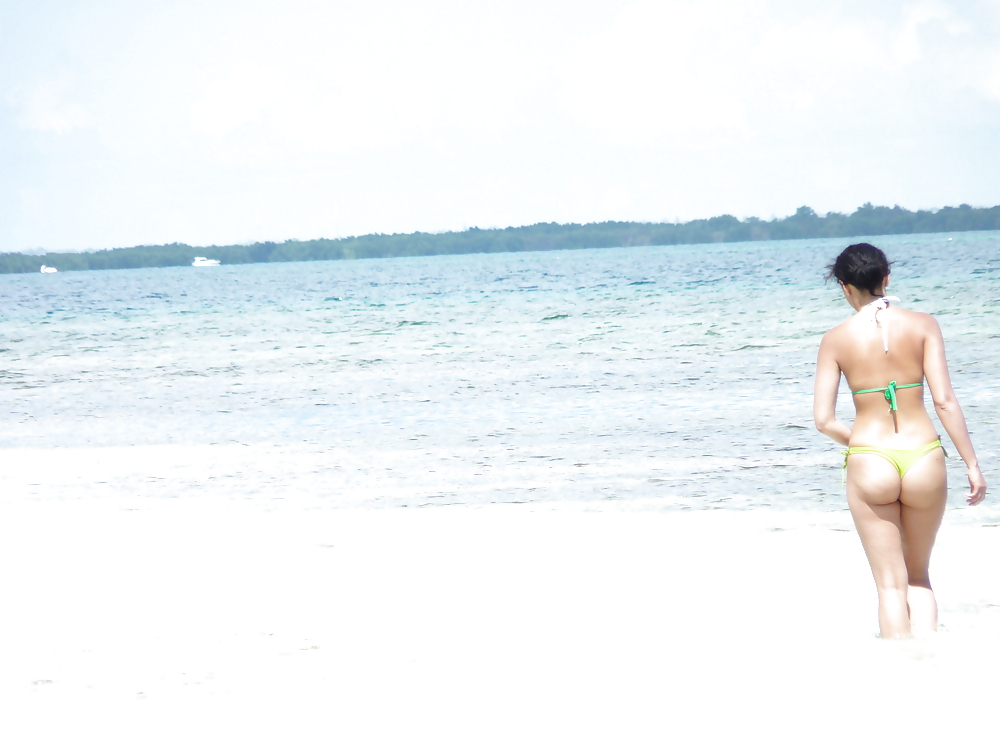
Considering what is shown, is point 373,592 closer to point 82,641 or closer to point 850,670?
point 82,641

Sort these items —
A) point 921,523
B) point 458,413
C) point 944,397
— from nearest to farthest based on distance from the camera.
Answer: point 944,397
point 921,523
point 458,413

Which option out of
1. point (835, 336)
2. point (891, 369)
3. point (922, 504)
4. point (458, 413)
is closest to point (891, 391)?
point (891, 369)

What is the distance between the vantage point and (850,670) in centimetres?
433

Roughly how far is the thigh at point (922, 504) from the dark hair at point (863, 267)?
27.8 inches

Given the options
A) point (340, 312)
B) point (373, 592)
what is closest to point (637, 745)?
point (373, 592)

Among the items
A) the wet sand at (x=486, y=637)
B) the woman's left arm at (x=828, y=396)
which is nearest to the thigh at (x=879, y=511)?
the woman's left arm at (x=828, y=396)

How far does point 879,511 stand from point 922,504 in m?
0.16

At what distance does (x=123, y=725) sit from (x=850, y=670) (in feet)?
9.60

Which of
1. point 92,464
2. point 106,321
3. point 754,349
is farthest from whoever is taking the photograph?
point 106,321

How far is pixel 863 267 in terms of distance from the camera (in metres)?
4.10

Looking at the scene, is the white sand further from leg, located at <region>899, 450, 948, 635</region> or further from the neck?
the neck

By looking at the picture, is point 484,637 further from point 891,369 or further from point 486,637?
point 891,369

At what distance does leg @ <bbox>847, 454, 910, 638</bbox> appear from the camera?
405cm

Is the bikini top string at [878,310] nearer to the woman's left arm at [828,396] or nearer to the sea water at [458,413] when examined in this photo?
the woman's left arm at [828,396]
